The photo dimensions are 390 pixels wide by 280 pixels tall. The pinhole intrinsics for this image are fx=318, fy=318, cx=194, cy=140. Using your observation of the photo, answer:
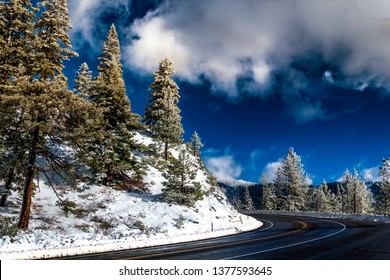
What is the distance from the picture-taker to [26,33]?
23297mm

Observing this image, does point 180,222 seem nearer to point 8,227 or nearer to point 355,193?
point 8,227

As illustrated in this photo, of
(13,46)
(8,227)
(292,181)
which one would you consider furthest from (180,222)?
(292,181)

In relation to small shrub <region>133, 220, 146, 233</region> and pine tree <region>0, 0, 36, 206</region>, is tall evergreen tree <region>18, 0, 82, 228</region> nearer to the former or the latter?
pine tree <region>0, 0, 36, 206</region>

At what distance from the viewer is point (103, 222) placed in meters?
23.0

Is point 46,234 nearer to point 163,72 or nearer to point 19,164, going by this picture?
point 19,164

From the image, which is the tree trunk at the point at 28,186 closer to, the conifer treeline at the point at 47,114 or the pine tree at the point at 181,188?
the conifer treeline at the point at 47,114

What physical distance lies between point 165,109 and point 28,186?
25282 millimetres

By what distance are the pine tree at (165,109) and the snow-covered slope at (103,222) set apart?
7515 millimetres

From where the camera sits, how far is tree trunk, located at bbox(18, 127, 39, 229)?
18270 mm

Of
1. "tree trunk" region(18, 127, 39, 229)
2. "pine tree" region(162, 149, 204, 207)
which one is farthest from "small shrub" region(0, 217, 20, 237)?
"pine tree" region(162, 149, 204, 207)

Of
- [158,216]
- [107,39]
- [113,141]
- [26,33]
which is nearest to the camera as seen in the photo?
[26,33]

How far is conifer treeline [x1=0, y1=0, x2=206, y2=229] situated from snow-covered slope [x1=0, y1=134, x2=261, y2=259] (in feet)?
5.60
